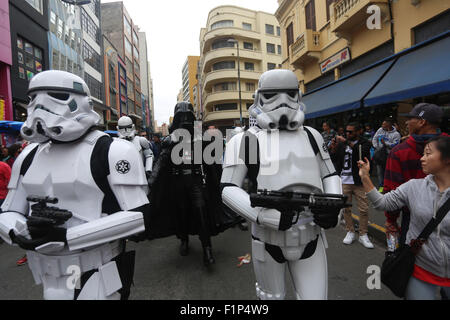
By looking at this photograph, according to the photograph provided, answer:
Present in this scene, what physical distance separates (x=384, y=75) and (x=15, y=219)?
8.15 m

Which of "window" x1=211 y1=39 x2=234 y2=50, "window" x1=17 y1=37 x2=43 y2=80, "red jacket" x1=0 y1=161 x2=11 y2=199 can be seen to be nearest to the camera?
"red jacket" x1=0 y1=161 x2=11 y2=199

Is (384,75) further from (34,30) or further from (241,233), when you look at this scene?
(34,30)

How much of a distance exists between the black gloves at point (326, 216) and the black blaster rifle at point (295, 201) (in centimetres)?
3

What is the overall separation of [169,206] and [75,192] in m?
2.27

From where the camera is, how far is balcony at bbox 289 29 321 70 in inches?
454

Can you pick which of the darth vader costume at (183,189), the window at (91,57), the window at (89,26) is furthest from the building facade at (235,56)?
the darth vader costume at (183,189)

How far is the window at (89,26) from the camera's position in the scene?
65.6 ft

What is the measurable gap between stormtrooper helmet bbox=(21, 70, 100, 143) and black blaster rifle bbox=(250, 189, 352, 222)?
111 centimetres

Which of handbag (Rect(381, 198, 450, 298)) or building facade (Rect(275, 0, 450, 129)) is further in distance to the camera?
building facade (Rect(275, 0, 450, 129))

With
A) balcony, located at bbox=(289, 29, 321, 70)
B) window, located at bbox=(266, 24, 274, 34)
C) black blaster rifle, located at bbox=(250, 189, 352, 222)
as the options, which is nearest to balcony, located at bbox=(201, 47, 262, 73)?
window, located at bbox=(266, 24, 274, 34)

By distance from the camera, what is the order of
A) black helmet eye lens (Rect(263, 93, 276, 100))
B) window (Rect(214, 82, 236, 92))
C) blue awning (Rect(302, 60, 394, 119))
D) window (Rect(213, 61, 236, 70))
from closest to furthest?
black helmet eye lens (Rect(263, 93, 276, 100)) < blue awning (Rect(302, 60, 394, 119)) < window (Rect(213, 61, 236, 70)) < window (Rect(214, 82, 236, 92))

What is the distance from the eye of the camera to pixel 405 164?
2.11 m

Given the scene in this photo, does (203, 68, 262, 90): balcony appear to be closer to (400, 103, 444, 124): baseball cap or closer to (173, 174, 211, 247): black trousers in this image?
(173, 174, 211, 247): black trousers

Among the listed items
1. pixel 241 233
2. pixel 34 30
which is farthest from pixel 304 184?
pixel 34 30
